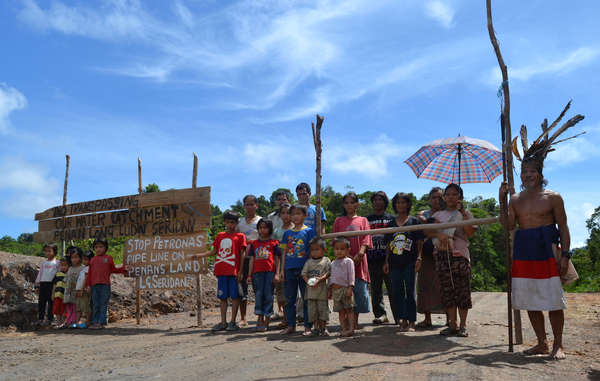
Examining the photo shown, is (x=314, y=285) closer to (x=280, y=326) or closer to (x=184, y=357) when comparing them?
(x=280, y=326)

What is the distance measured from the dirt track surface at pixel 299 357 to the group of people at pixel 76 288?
1.00 metres

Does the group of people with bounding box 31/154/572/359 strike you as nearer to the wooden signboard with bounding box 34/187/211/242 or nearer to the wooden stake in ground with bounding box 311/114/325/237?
the wooden stake in ground with bounding box 311/114/325/237

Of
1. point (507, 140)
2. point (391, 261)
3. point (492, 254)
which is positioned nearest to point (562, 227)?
point (507, 140)

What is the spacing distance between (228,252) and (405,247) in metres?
2.47

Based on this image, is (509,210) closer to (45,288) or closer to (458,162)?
(458,162)

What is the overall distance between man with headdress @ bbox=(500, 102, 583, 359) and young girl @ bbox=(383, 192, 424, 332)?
4.63ft

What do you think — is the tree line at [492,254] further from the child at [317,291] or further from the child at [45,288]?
the child at [317,291]

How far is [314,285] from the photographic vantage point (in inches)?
222

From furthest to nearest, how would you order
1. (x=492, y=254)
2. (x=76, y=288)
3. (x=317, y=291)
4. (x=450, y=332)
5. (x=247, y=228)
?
(x=492, y=254), (x=76, y=288), (x=247, y=228), (x=317, y=291), (x=450, y=332)

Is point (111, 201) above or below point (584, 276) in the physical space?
above

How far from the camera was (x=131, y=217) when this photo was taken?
8.74 meters

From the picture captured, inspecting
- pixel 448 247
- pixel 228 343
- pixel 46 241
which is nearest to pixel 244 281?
pixel 228 343

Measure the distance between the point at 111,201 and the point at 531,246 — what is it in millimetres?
7418

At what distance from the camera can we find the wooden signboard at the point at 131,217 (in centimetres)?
802
